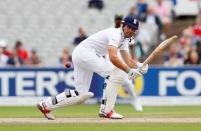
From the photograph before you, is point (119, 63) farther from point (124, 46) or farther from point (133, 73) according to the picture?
point (124, 46)

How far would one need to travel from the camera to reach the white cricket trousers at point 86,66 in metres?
11.6

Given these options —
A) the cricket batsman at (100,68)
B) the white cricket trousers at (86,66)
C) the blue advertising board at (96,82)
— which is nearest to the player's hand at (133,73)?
the cricket batsman at (100,68)

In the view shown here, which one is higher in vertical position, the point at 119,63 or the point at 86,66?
the point at 119,63

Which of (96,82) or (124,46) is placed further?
(96,82)

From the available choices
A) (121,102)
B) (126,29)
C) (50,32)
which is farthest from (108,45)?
(50,32)

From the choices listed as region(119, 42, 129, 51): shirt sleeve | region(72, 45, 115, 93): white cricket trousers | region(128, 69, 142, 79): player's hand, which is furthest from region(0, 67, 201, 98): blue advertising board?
region(128, 69, 142, 79): player's hand

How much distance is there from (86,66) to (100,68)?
21cm

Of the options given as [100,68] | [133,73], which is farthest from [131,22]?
[100,68]

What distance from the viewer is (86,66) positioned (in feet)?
38.1

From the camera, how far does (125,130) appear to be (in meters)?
10.1

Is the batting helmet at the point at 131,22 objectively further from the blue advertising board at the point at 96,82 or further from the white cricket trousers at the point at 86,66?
the blue advertising board at the point at 96,82

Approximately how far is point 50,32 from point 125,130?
11.0 m

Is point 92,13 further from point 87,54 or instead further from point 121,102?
point 87,54

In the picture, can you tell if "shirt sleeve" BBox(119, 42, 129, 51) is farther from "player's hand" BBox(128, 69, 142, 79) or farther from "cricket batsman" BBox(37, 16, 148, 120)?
"player's hand" BBox(128, 69, 142, 79)
